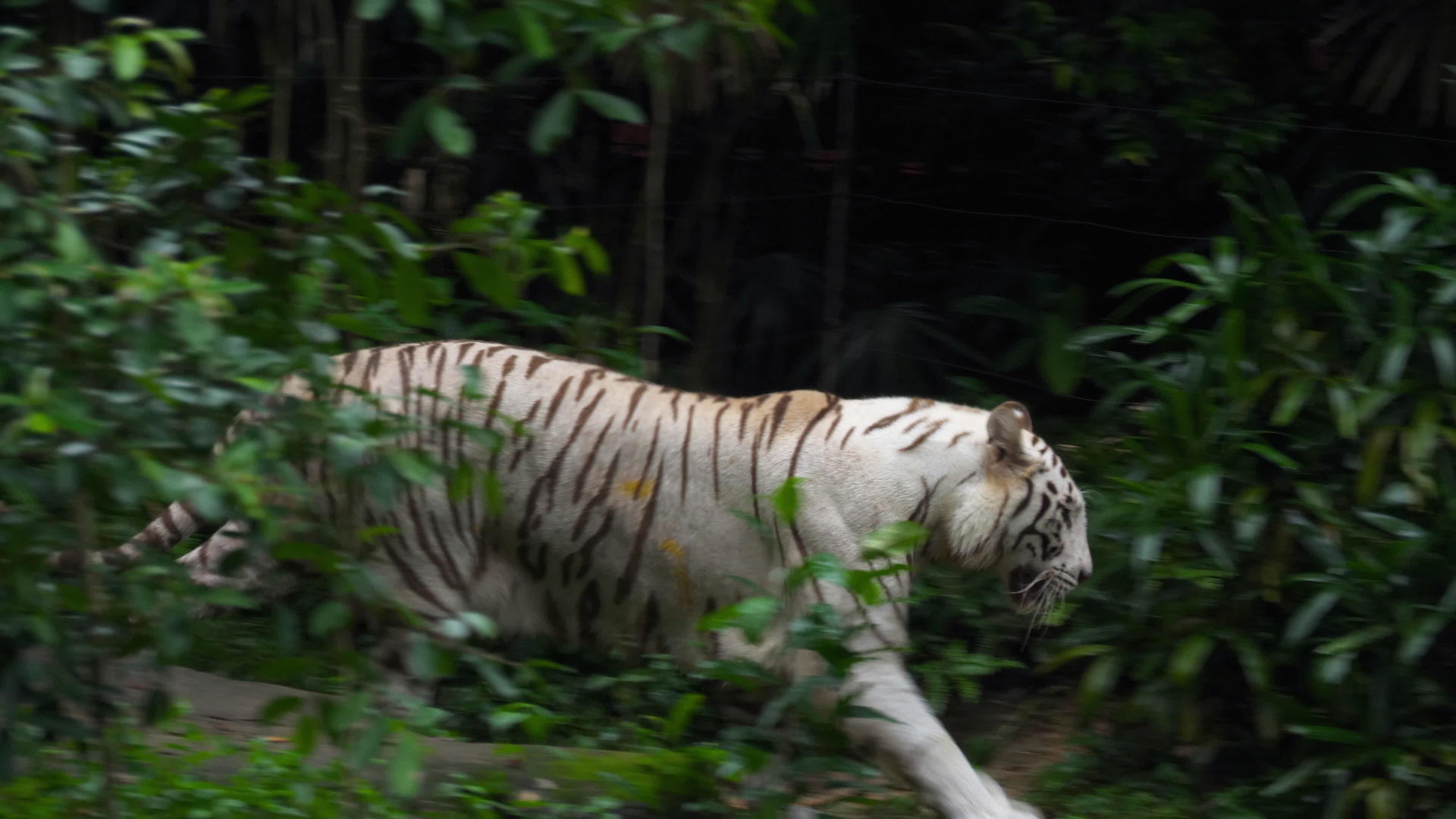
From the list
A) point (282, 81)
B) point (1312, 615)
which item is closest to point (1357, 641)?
point (1312, 615)

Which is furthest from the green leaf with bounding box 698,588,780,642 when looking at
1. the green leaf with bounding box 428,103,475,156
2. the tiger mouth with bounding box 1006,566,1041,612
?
the tiger mouth with bounding box 1006,566,1041,612

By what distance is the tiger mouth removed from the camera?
175 inches

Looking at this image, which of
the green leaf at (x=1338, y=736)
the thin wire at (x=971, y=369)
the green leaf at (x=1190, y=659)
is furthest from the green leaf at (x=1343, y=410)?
the thin wire at (x=971, y=369)

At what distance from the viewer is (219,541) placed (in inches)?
154

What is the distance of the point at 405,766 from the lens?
251cm

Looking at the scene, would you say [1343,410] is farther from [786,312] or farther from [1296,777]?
[786,312]

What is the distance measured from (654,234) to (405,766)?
402 centimetres

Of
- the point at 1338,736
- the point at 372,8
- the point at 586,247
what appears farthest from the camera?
the point at 1338,736

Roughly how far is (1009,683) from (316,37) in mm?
3666

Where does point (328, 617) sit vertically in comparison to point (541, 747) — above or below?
above

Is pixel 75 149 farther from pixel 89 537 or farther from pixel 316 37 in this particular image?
pixel 316 37

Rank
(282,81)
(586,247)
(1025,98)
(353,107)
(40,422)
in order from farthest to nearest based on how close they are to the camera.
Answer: (1025,98)
(282,81)
(353,107)
(586,247)
(40,422)

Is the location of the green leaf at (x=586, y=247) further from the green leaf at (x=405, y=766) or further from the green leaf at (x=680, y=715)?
the green leaf at (x=680, y=715)

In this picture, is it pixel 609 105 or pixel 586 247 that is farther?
pixel 586 247
